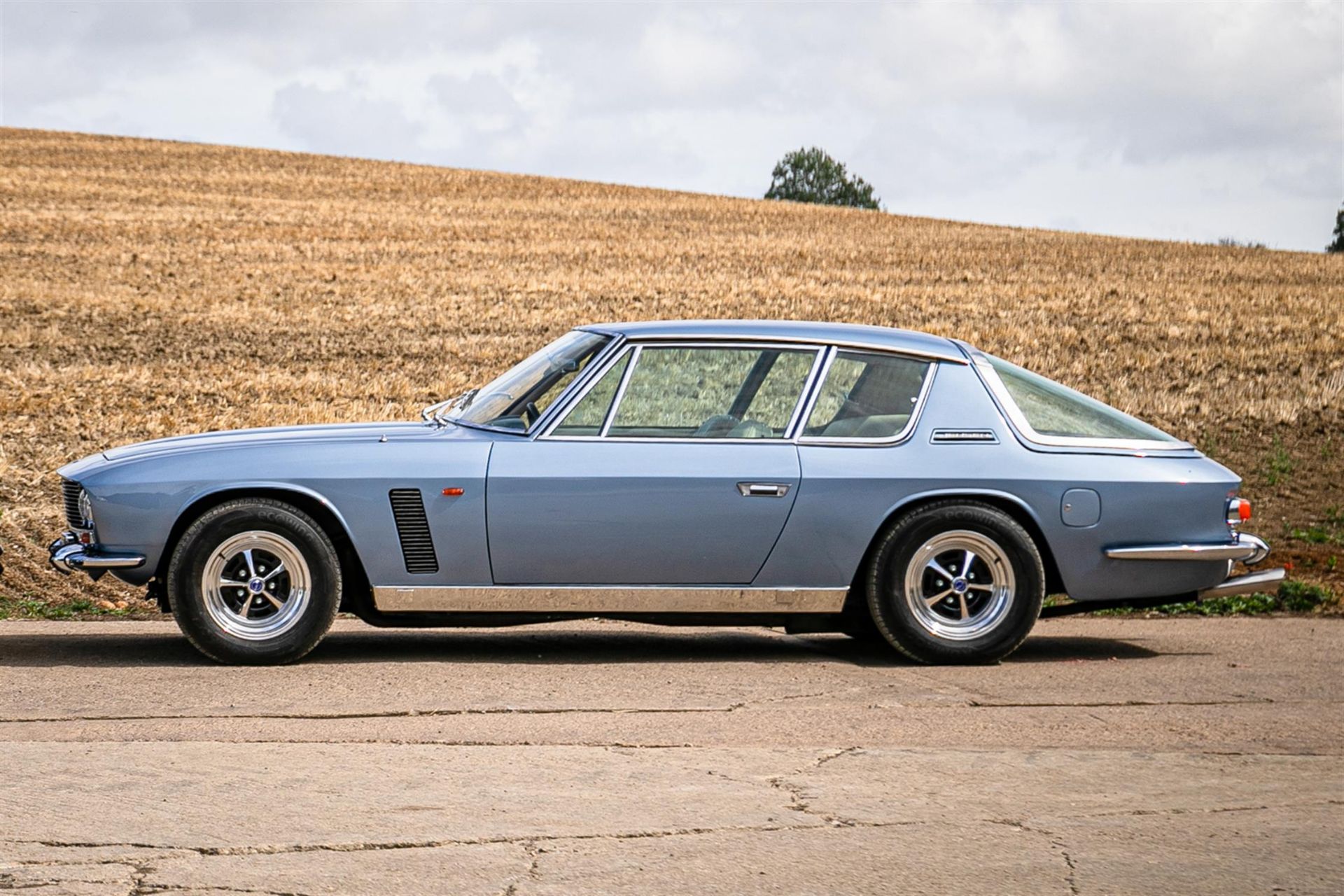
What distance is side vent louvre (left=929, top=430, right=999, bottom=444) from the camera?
6922mm

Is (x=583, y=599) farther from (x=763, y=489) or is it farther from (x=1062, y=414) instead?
(x=1062, y=414)

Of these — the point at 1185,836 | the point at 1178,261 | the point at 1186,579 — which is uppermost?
the point at 1178,261

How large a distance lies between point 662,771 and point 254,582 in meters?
2.39

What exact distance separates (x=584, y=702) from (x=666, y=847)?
1.86 m

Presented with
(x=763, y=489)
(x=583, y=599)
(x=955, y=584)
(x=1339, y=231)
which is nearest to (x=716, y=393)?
(x=763, y=489)

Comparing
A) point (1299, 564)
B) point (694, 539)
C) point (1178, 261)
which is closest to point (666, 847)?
point (694, 539)

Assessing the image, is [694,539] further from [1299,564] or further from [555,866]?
[1299,564]

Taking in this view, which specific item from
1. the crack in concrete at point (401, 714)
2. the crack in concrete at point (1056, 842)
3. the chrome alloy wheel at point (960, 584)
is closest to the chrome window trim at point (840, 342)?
the chrome alloy wheel at point (960, 584)

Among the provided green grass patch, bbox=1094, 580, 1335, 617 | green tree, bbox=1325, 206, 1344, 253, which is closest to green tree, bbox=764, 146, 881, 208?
green tree, bbox=1325, 206, 1344, 253

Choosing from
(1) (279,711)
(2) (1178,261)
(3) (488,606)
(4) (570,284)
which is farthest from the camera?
(2) (1178,261)

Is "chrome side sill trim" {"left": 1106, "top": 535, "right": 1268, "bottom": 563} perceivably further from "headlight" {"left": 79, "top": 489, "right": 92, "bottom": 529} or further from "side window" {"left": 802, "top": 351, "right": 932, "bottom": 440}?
"headlight" {"left": 79, "top": 489, "right": 92, "bottom": 529}

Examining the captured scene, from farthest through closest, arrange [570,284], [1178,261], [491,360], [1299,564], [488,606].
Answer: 1. [1178,261]
2. [570,284]
3. [491,360]
4. [1299,564]
5. [488,606]

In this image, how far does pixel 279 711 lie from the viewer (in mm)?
5777

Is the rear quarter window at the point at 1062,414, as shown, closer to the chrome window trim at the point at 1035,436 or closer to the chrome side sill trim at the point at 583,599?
the chrome window trim at the point at 1035,436
